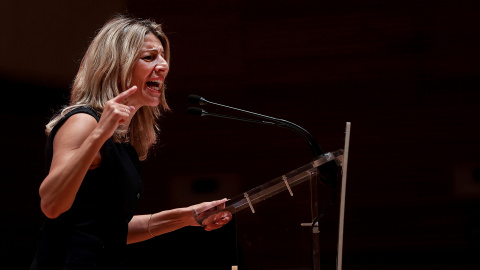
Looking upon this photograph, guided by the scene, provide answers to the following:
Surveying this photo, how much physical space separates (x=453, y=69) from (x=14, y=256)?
2.12 m

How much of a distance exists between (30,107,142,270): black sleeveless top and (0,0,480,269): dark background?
2.92 feet

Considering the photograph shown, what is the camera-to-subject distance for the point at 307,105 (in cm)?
271

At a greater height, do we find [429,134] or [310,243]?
[429,134]

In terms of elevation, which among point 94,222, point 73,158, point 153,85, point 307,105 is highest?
point 307,105

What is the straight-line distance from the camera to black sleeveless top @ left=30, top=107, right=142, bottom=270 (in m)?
1.41

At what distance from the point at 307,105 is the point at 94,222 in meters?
1.46

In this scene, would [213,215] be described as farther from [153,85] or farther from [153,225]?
[153,85]

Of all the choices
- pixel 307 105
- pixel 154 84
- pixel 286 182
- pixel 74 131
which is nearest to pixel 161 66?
pixel 154 84

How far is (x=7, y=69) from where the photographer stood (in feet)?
9.05

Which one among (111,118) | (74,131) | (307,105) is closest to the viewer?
(111,118)

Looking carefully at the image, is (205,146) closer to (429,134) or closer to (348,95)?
(348,95)

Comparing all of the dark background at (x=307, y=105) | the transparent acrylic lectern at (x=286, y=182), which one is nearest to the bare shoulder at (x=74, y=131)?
the transparent acrylic lectern at (x=286, y=182)

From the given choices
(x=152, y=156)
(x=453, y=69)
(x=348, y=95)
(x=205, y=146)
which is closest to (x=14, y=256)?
(x=152, y=156)

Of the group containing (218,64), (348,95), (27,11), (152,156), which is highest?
(27,11)
